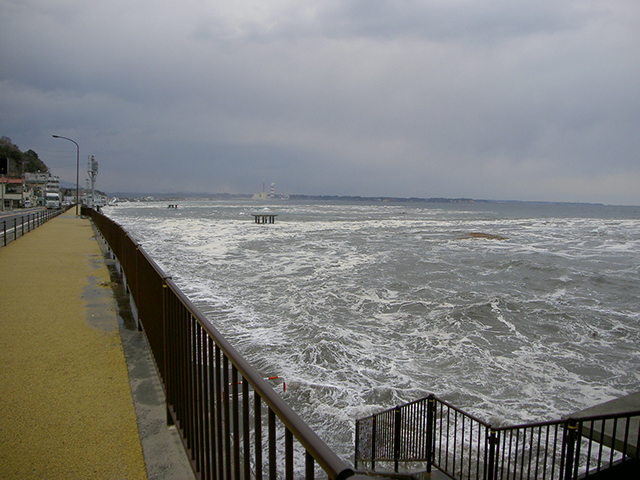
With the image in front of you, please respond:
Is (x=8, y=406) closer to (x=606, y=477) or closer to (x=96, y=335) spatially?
(x=96, y=335)

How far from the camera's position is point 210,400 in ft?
8.50

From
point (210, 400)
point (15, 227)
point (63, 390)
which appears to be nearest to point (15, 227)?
point (15, 227)

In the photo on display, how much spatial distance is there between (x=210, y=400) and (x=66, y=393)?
2.42 meters

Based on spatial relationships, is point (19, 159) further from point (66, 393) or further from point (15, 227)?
point (66, 393)

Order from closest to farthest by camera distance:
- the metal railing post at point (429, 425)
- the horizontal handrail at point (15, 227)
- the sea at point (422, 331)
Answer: the metal railing post at point (429, 425) < the sea at point (422, 331) < the horizontal handrail at point (15, 227)

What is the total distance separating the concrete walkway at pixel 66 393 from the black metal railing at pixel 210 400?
428 millimetres

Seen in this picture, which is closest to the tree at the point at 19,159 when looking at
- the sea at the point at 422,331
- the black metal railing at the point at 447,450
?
the sea at the point at 422,331

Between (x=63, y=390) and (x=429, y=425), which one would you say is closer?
(x=63, y=390)

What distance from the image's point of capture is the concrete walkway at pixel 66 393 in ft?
10.1

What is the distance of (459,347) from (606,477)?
5.21 metres

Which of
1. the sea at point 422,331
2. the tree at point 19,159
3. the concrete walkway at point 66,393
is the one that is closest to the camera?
the concrete walkway at point 66,393

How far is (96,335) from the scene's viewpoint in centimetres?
583

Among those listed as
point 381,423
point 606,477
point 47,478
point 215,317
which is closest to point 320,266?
point 215,317

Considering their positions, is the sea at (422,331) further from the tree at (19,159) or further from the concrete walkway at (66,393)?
the tree at (19,159)
